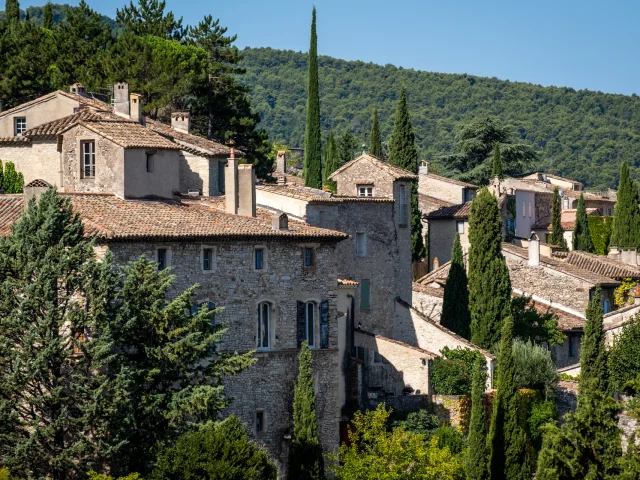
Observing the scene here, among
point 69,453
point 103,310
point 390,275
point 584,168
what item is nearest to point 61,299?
point 103,310

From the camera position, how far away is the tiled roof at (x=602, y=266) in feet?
243

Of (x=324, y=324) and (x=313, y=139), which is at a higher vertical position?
(x=313, y=139)

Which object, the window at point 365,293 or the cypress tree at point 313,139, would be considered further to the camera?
the cypress tree at point 313,139

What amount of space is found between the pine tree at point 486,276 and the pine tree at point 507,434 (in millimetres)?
8938

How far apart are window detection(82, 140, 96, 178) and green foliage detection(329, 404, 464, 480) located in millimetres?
11993

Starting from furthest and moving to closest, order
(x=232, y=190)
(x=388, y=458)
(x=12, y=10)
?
(x=12, y=10) < (x=232, y=190) < (x=388, y=458)

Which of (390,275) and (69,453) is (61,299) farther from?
(390,275)

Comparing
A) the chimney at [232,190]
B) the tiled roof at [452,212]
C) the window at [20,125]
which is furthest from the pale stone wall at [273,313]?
the tiled roof at [452,212]

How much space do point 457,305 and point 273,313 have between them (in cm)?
1705

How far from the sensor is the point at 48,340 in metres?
38.2

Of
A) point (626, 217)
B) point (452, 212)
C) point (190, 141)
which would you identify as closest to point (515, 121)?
point (626, 217)

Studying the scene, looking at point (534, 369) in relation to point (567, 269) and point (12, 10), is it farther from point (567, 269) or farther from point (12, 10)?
point (12, 10)

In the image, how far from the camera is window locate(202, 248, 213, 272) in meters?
43.2

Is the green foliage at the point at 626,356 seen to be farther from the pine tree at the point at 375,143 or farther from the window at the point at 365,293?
the pine tree at the point at 375,143
